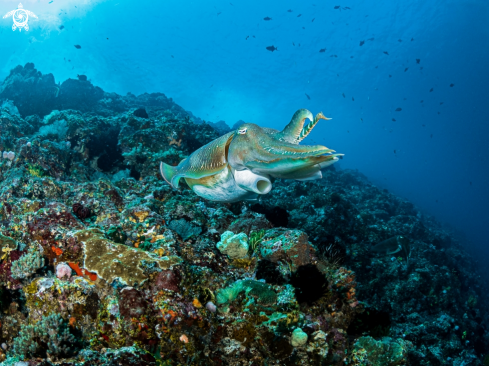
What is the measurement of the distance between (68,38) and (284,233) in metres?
94.8

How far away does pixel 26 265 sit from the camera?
9.50 ft

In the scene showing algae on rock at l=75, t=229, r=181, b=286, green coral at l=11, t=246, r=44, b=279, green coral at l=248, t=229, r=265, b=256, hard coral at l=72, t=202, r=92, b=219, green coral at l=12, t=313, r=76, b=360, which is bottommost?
green coral at l=12, t=313, r=76, b=360

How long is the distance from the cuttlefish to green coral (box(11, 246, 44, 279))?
2169mm

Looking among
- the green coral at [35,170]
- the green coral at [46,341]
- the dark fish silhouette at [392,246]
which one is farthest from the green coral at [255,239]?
the dark fish silhouette at [392,246]

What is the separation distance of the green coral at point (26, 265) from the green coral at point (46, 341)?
73 centimetres

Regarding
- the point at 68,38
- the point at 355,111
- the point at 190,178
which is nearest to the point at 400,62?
the point at 355,111

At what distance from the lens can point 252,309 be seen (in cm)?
310

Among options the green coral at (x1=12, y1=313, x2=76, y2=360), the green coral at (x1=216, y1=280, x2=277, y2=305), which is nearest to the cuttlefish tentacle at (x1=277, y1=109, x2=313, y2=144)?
the green coral at (x1=216, y1=280, x2=277, y2=305)

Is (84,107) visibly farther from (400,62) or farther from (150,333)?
(400,62)

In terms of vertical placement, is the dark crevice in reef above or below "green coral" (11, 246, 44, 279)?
above

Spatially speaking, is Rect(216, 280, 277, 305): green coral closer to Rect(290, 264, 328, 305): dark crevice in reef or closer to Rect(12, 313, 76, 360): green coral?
Rect(290, 264, 328, 305): dark crevice in reef

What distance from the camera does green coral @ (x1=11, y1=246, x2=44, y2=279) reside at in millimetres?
2891

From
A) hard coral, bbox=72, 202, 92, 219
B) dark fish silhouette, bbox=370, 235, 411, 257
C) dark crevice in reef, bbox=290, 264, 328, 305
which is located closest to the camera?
dark crevice in reef, bbox=290, 264, 328, 305

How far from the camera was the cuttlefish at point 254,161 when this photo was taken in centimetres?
229
